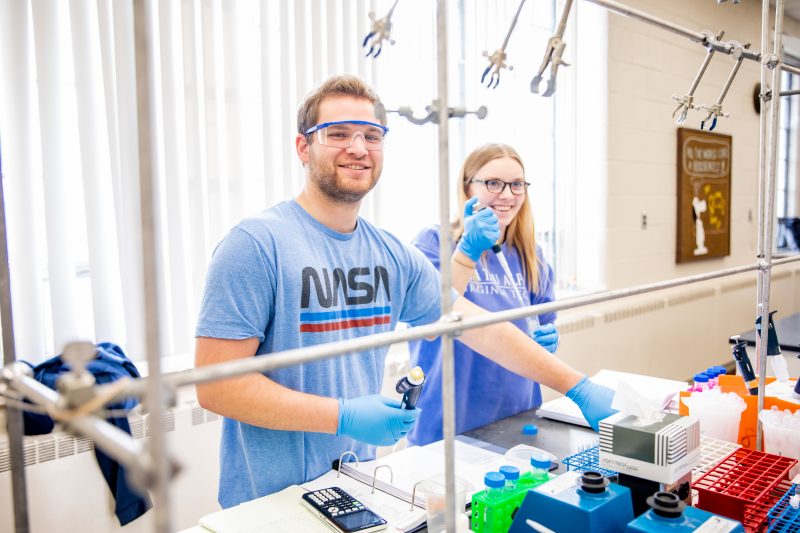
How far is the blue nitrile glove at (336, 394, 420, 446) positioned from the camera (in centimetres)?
123

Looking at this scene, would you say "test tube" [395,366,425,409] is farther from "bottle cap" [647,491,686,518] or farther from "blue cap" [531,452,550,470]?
"bottle cap" [647,491,686,518]

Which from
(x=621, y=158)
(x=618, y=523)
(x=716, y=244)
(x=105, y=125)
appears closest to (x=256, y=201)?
(x=105, y=125)

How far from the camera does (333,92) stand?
4.85ft

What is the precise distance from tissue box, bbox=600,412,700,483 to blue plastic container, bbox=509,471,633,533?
56 millimetres

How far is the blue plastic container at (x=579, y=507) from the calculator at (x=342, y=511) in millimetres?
254

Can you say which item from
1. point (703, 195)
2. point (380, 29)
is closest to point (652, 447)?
point (380, 29)

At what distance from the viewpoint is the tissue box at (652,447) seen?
910 millimetres

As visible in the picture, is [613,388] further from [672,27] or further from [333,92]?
[333,92]

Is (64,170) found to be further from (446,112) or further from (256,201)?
(446,112)

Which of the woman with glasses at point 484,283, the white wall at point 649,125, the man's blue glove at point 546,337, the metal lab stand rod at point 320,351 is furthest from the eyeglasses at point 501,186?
the white wall at point 649,125

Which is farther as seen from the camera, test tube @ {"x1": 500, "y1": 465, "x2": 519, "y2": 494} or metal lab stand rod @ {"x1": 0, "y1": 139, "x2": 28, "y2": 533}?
test tube @ {"x1": 500, "y1": 465, "x2": 519, "y2": 494}

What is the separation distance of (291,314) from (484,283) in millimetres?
781

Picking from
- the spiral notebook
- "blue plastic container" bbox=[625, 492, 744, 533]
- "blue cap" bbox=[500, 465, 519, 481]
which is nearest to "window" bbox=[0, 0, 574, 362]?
the spiral notebook

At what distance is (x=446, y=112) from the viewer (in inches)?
28.8
